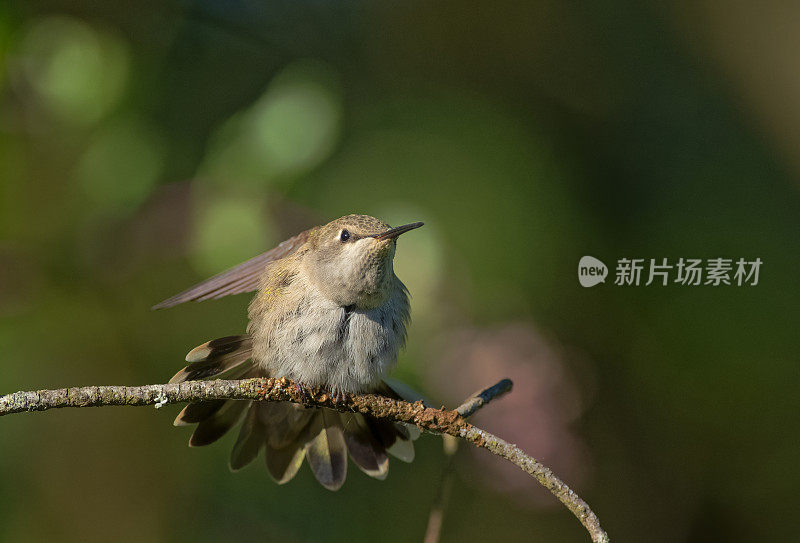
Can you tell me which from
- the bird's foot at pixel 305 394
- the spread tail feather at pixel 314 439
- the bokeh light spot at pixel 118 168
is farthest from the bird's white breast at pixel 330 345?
the bokeh light spot at pixel 118 168

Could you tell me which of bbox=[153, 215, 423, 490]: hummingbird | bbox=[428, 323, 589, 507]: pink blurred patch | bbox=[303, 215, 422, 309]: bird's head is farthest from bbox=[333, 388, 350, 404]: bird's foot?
bbox=[428, 323, 589, 507]: pink blurred patch

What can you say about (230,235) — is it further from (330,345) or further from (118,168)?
(330,345)

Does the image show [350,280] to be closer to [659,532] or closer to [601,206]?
[601,206]

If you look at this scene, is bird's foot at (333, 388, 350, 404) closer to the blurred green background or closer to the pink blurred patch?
the blurred green background

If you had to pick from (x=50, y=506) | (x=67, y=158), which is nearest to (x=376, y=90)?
(x=67, y=158)

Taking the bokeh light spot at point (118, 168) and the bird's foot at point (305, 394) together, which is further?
the bokeh light spot at point (118, 168)

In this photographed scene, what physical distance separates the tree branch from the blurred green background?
928mm

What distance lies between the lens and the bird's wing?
6.11 ft

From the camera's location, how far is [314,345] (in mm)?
2008

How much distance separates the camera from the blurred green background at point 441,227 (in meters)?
2.71

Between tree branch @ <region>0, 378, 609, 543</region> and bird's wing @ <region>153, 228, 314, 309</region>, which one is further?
bird's wing @ <region>153, 228, 314, 309</region>

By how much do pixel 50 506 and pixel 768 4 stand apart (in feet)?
14.1

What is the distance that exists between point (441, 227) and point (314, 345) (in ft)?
4.14

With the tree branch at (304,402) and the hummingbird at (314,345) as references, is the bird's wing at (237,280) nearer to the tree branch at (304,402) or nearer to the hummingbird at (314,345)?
the hummingbird at (314,345)
